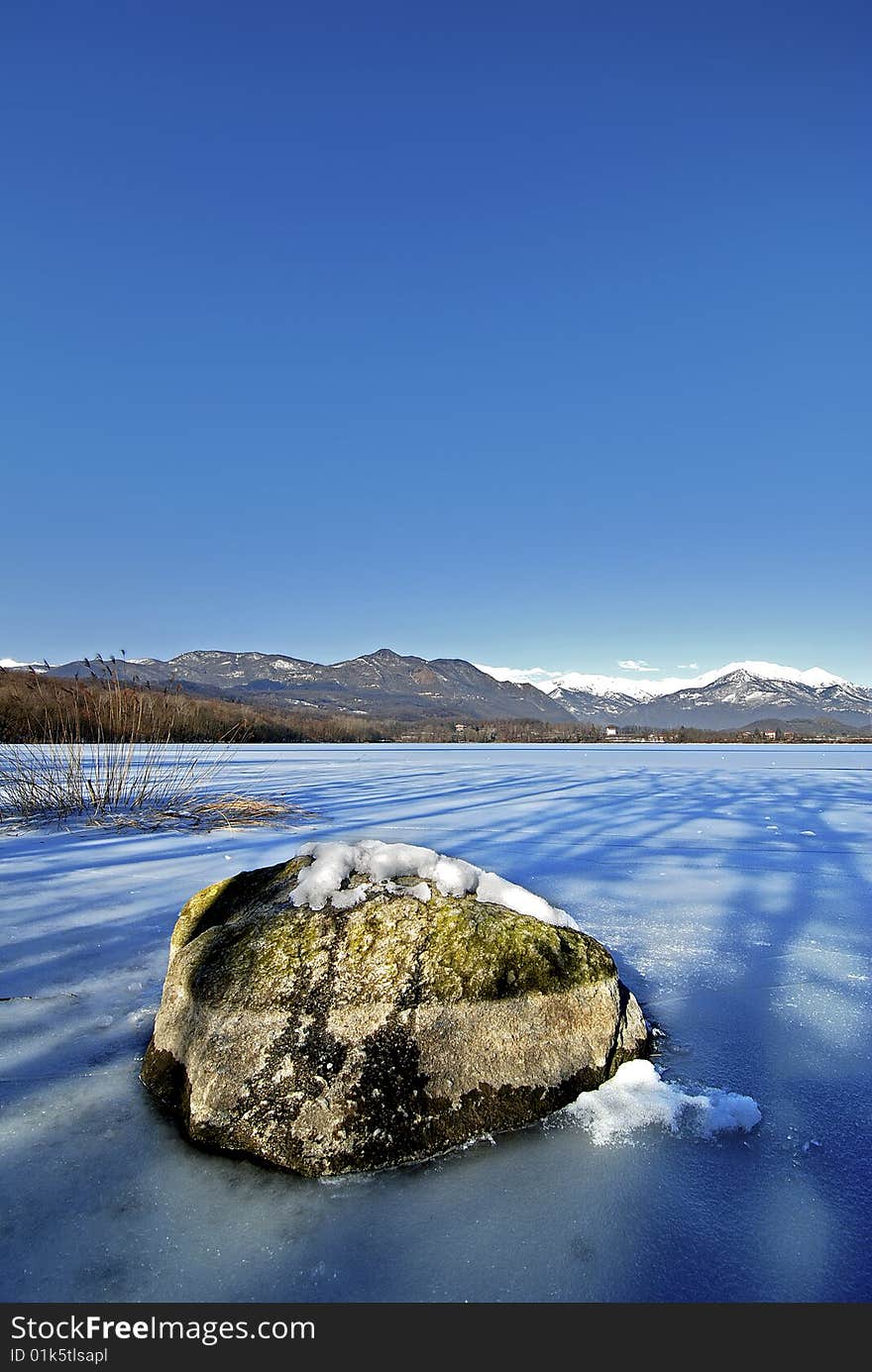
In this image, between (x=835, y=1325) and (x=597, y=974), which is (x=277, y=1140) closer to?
(x=597, y=974)

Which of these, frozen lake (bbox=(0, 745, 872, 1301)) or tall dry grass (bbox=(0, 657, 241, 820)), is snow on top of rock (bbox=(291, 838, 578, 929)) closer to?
frozen lake (bbox=(0, 745, 872, 1301))

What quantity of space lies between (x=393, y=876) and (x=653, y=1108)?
3.48 ft

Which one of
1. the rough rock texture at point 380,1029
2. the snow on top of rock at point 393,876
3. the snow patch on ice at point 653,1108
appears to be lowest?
the snow patch on ice at point 653,1108

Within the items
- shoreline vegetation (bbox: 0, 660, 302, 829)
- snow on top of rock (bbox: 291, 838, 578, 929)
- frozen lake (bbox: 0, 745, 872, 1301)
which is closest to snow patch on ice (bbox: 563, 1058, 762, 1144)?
frozen lake (bbox: 0, 745, 872, 1301)

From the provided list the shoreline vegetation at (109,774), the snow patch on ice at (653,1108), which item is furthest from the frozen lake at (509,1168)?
the shoreline vegetation at (109,774)

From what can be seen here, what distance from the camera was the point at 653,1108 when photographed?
193cm

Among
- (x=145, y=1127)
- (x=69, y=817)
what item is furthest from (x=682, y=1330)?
(x=69, y=817)

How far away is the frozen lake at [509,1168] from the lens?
1.35 m

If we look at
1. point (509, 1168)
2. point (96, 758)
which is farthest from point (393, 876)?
point (96, 758)

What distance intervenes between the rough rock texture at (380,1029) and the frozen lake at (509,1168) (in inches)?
3.5

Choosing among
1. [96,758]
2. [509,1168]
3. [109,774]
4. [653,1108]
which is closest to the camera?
[509,1168]

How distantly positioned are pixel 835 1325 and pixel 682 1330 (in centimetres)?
28

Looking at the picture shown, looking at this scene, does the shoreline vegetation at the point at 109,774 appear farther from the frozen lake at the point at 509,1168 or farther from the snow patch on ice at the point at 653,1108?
the snow patch on ice at the point at 653,1108

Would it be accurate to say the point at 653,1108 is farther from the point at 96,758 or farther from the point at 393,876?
the point at 96,758
